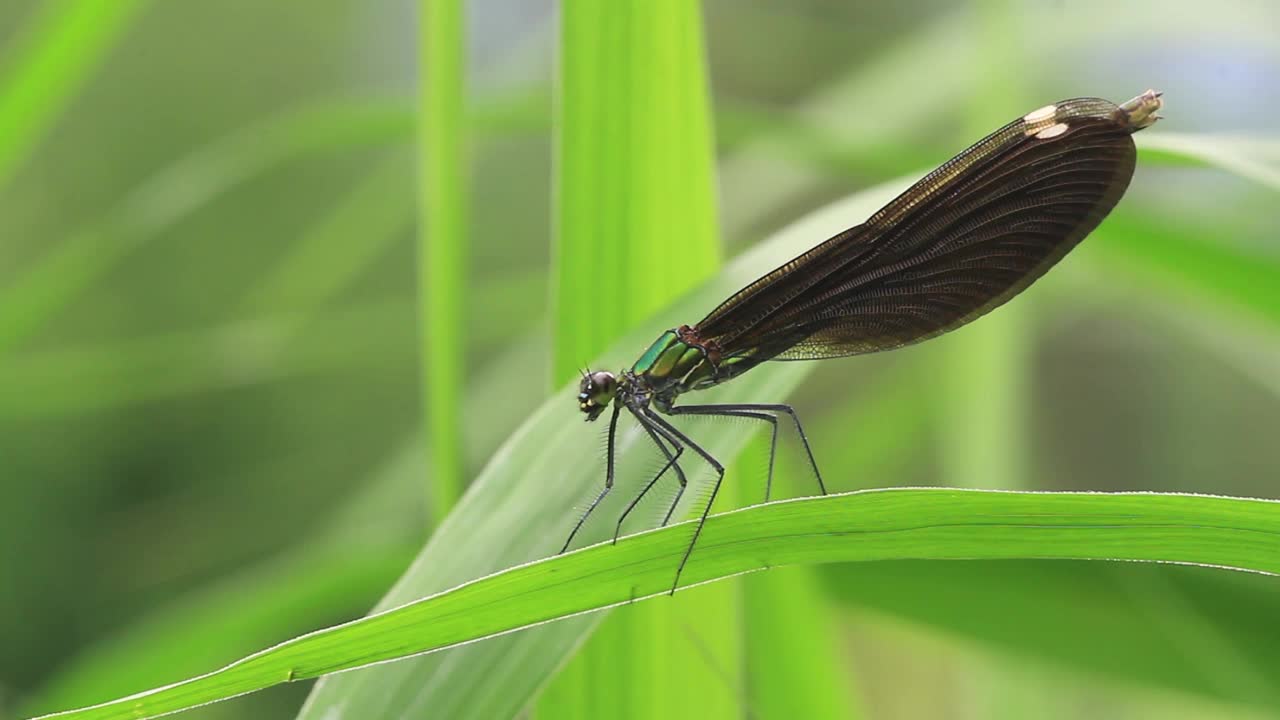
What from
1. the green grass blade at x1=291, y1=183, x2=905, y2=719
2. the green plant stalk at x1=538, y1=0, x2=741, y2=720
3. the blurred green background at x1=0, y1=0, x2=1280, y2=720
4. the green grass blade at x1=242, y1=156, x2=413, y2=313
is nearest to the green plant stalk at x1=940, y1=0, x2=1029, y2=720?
the blurred green background at x1=0, y1=0, x2=1280, y2=720

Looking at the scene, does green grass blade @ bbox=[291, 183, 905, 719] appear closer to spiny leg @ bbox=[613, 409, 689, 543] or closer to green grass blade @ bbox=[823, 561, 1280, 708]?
spiny leg @ bbox=[613, 409, 689, 543]

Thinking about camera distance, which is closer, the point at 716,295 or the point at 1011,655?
the point at 716,295

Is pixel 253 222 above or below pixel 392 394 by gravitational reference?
above

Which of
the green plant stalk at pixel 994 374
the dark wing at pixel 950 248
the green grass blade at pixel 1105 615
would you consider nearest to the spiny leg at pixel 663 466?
the dark wing at pixel 950 248

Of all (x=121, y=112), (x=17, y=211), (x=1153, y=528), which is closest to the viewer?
(x=1153, y=528)

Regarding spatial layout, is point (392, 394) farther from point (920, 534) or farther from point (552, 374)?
point (920, 534)

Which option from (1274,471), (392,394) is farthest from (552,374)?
(1274,471)
